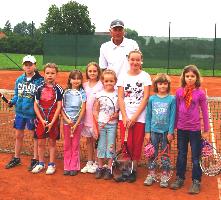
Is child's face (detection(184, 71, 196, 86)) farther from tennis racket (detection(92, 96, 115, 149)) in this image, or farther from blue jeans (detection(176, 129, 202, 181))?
tennis racket (detection(92, 96, 115, 149))

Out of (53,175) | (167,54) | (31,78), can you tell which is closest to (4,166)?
(53,175)

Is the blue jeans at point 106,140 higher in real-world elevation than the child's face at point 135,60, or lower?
lower

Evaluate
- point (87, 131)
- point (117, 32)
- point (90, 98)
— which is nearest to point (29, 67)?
point (90, 98)

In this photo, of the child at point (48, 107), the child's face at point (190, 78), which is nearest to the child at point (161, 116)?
the child's face at point (190, 78)

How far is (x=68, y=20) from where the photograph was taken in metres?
50.2

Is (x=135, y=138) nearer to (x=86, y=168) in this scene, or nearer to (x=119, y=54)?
(x=86, y=168)

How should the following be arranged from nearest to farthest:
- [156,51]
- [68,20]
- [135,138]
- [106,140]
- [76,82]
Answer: [135,138]
[106,140]
[76,82]
[156,51]
[68,20]

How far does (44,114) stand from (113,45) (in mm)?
1247

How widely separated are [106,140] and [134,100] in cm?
63

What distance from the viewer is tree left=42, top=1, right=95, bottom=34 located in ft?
159

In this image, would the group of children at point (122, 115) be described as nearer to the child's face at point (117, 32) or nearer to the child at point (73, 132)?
the child at point (73, 132)

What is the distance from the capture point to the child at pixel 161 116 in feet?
15.7

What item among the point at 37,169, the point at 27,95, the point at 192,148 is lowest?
the point at 37,169

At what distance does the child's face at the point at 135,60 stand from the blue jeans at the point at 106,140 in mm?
783
